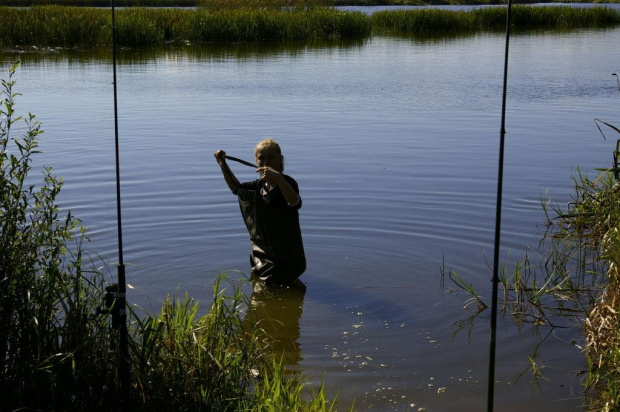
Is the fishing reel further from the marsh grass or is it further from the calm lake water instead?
the marsh grass

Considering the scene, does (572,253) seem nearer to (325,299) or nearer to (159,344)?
(325,299)

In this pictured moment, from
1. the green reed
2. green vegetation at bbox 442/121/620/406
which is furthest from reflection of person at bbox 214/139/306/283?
the green reed

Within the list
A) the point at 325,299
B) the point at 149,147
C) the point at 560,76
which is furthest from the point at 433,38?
the point at 325,299

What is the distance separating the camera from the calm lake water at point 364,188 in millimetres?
5195

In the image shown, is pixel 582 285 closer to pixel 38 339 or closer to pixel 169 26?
pixel 38 339

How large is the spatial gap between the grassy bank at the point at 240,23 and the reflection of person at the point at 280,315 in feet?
73.4

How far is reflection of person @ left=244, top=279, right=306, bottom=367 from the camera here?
5.38 meters

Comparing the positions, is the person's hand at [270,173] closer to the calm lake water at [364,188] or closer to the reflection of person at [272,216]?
the reflection of person at [272,216]

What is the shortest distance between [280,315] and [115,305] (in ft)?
8.37

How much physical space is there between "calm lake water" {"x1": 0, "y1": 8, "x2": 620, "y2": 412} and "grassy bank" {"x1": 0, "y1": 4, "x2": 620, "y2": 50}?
22.2 ft

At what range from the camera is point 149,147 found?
11.9 metres

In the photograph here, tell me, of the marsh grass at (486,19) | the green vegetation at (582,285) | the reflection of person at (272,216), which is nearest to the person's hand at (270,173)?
the reflection of person at (272,216)

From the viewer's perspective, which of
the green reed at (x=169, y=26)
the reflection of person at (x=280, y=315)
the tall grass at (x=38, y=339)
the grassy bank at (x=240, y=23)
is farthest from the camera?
the grassy bank at (x=240, y=23)

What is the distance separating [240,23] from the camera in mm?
30984
